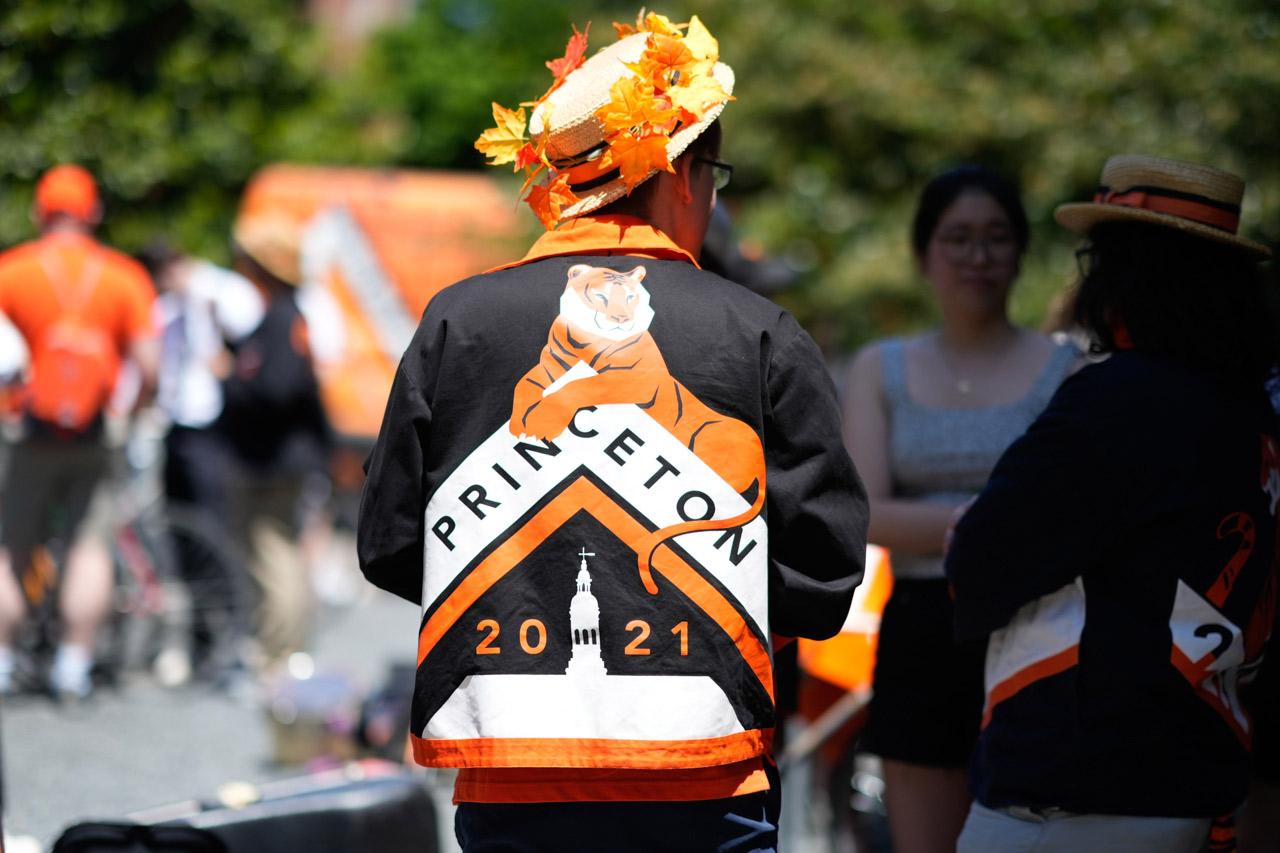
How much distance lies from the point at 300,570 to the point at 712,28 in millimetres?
6042

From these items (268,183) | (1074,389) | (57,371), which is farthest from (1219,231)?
(268,183)

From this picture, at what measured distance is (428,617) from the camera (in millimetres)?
2098

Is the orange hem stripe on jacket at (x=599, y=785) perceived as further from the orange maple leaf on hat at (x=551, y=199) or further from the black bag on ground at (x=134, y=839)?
the black bag on ground at (x=134, y=839)

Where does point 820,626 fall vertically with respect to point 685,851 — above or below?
above

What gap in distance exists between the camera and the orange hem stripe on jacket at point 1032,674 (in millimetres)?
2459

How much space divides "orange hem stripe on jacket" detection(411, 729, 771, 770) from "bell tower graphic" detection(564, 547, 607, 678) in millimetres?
94

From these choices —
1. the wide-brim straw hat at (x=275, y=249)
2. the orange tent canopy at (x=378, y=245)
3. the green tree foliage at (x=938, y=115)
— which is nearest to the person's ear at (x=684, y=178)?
the wide-brim straw hat at (x=275, y=249)

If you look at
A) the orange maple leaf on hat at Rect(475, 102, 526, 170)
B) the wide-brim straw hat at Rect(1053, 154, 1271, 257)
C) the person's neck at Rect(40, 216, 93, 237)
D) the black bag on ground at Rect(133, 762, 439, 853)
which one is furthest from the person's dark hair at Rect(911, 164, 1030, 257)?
the person's neck at Rect(40, 216, 93, 237)

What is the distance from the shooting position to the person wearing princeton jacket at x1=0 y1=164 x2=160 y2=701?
604 cm

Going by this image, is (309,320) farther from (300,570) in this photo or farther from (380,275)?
(380,275)

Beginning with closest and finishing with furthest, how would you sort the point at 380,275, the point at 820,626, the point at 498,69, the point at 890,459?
the point at 820,626 → the point at 890,459 → the point at 380,275 → the point at 498,69

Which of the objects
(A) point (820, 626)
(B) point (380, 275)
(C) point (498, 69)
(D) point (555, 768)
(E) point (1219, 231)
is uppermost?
(C) point (498, 69)

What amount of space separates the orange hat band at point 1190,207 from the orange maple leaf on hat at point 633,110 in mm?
996

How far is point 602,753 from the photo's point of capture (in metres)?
2.02
